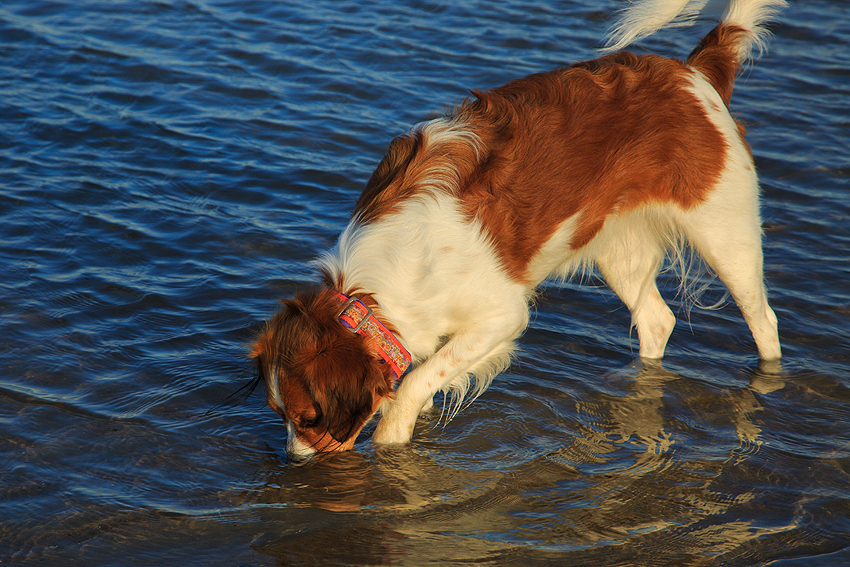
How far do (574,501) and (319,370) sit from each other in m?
1.12

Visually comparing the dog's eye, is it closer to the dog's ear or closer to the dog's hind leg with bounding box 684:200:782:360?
the dog's ear

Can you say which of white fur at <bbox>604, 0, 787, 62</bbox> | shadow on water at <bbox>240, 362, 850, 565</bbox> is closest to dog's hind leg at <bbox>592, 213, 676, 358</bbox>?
shadow on water at <bbox>240, 362, 850, 565</bbox>

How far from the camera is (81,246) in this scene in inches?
195

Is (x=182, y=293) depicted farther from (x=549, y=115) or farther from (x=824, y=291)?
(x=824, y=291)

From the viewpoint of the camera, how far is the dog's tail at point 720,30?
396 centimetres

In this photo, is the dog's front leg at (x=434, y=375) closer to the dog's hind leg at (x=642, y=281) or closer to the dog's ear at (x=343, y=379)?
the dog's ear at (x=343, y=379)

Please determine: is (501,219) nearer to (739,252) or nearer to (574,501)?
(574,501)

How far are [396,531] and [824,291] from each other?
3126 mm

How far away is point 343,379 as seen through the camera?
121 inches

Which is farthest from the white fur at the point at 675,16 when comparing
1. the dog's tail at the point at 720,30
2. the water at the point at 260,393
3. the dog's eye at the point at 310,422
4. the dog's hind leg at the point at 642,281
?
the dog's eye at the point at 310,422

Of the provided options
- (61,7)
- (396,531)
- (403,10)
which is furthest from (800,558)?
(61,7)

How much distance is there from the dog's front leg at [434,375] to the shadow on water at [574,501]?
178 mm

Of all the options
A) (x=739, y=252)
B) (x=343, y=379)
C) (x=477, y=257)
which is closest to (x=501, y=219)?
(x=477, y=257)

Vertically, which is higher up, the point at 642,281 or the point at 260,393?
the point at 642,281
